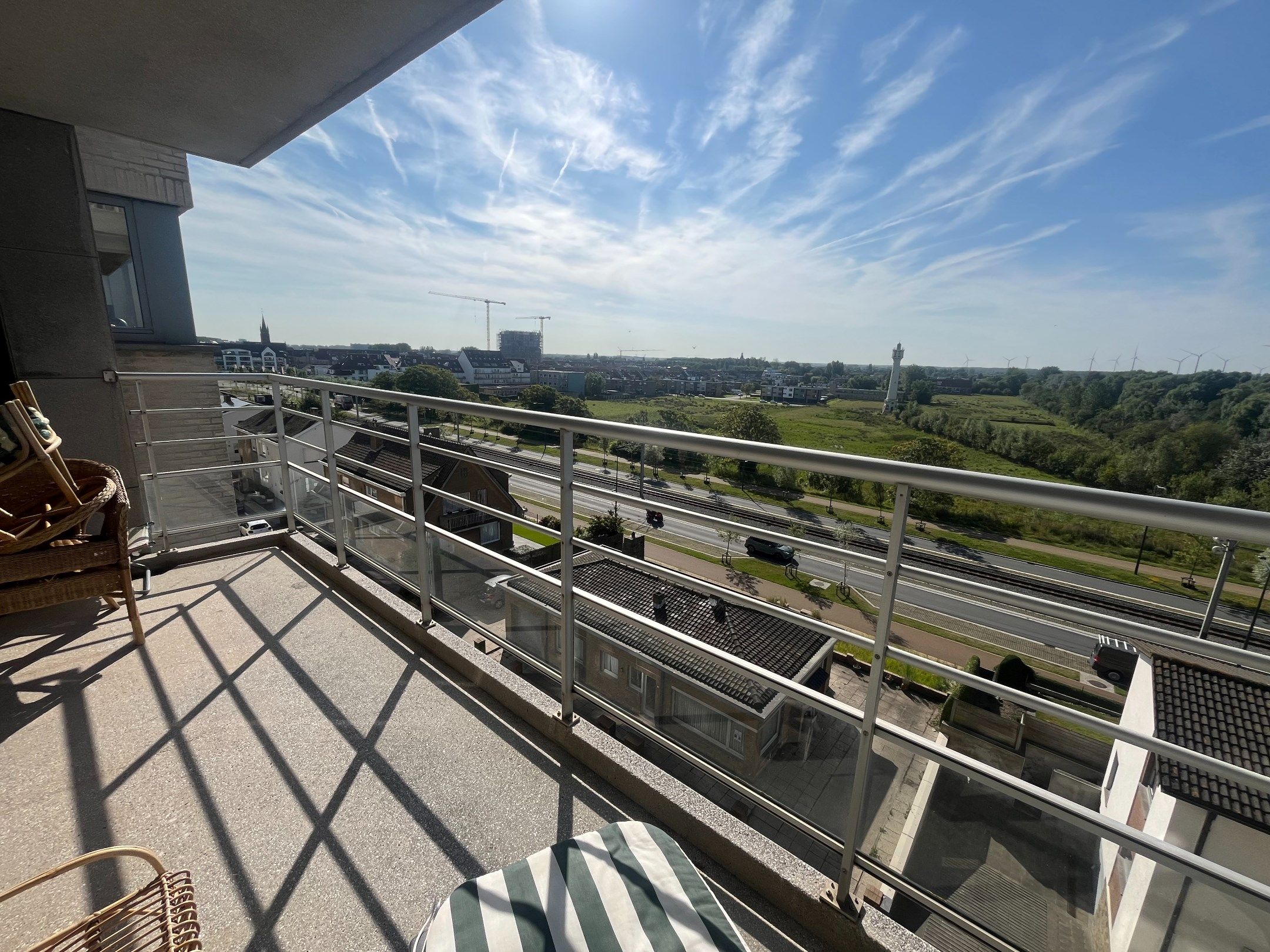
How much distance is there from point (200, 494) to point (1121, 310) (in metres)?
49.5

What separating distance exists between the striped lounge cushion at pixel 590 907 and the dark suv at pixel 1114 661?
1596 millimetres

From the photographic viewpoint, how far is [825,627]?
1.23 m

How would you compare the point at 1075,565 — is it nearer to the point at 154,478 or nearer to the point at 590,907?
the point at 590,907

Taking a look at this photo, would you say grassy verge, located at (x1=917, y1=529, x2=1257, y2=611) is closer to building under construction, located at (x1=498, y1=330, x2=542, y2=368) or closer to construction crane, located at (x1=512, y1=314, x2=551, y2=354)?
building under construction, located at (x1=498, y1=330, x2=542, y2=368)

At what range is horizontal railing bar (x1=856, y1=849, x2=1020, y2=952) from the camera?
1055mm

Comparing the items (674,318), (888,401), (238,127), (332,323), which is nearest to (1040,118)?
(888,401)

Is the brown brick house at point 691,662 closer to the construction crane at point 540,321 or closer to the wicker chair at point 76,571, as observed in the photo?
the wicker chair at point 76,571

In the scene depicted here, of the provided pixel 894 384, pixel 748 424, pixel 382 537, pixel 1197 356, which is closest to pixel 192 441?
pixel 382 537

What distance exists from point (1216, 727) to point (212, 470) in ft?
15.6

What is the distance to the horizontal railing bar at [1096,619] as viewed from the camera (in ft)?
2.45

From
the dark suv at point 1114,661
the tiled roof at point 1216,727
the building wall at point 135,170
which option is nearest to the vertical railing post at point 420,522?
the tiled roof at point 1216,727

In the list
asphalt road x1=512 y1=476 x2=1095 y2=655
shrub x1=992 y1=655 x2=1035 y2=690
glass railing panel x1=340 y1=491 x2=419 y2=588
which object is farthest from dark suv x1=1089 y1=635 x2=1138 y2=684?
glass railing panel x1=340 y1=491 x2=419 y2=588

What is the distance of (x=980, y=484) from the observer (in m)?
0.91

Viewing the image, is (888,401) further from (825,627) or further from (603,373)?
(825,627)
